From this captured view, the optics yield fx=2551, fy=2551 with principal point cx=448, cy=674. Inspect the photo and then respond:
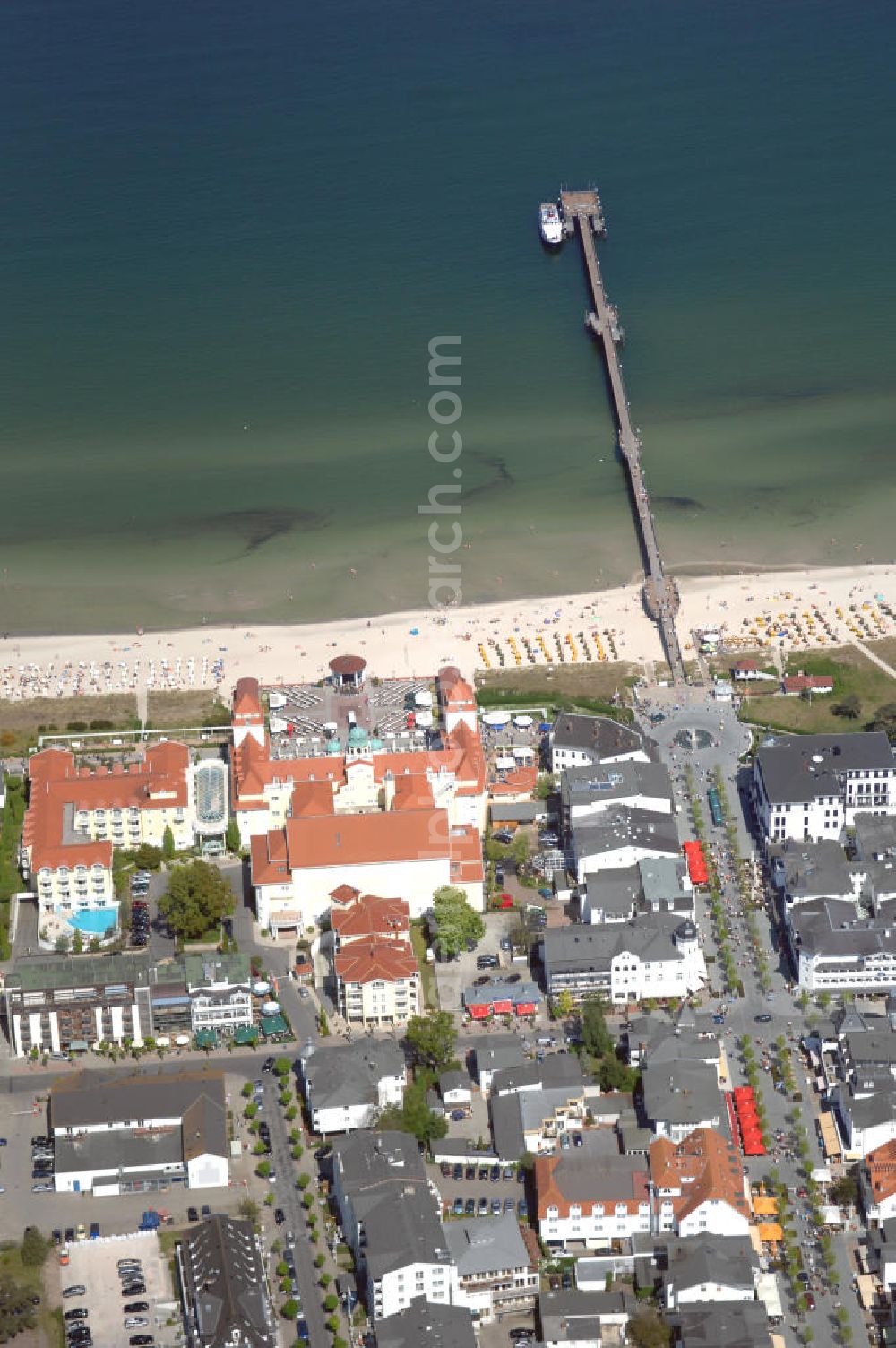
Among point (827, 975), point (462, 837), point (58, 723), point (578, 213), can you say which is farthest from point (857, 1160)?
point (578, 213)

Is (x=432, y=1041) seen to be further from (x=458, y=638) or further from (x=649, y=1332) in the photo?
(x=458, y=638)

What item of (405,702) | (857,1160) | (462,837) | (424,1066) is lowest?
(857,1160)

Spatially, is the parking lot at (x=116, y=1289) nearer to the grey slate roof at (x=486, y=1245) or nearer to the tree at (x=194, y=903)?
the grey slate roof at (x=486, y=1245)

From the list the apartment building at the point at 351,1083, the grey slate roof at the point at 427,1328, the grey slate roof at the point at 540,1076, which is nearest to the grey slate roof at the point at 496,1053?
the grey slate roof at the point at 540,1076

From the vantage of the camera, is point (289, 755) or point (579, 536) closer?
point (289, 755)

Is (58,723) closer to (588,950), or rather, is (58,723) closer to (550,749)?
(550,749)

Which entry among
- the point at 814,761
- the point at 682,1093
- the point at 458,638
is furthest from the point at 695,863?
the point at 458,638
